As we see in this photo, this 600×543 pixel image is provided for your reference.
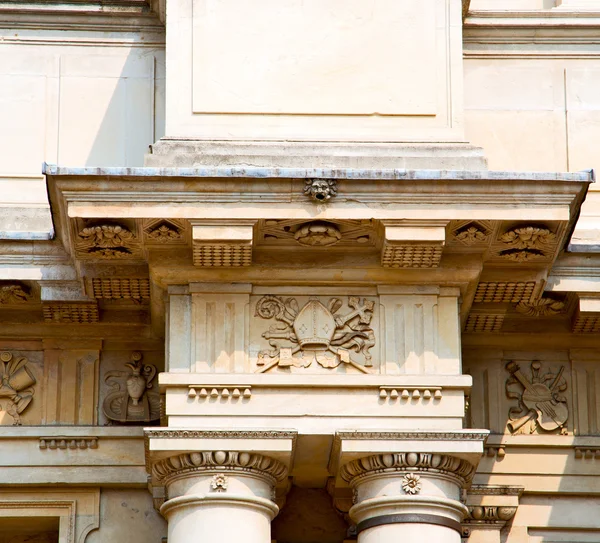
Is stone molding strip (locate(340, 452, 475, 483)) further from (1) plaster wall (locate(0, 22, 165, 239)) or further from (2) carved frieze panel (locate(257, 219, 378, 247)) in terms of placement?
(1) plaster wall (locate(0, 22, 165, 239))

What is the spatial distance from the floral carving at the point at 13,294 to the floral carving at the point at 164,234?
1723 mm

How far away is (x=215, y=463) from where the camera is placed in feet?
53.9

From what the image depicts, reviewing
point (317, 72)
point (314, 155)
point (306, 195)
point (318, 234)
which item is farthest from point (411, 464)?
point (317, 72)

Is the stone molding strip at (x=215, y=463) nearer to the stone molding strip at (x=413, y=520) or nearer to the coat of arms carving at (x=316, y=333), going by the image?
the coat of arms carving at (x=316, y=333)

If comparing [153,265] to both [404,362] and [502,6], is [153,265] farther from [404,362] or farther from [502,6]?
[502,6]

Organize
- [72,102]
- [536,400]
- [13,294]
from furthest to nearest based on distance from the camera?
[72,102]
[536,400]
[13,294]

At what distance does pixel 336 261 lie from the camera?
1716 cm

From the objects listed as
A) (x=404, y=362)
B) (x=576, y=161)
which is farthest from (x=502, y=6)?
(x=404, y=362)

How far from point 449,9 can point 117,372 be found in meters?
4.74

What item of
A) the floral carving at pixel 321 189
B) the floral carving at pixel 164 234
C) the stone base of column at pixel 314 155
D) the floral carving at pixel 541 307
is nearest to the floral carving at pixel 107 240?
the floral carving at pixel 164 234

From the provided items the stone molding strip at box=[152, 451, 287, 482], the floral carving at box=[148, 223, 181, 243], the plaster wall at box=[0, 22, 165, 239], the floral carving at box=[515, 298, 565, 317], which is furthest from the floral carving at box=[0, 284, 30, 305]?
the floral carving at box=[515, 298, 565, 317]

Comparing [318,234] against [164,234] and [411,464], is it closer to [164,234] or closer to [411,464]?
[164,234]

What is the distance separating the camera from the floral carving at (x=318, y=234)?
54.8ft

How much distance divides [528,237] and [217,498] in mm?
3603
